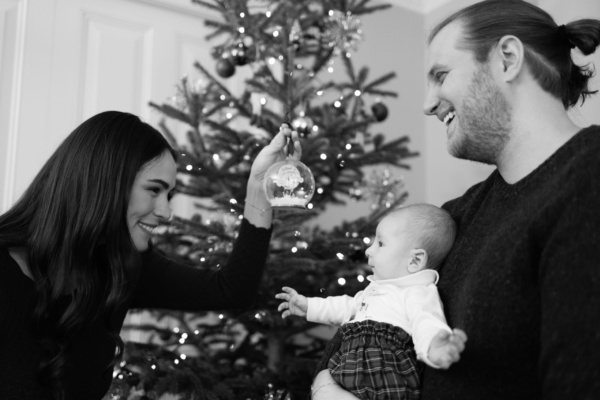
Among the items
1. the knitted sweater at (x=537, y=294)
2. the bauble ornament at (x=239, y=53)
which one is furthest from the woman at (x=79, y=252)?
the bauble ornament at (x=239, y=53)

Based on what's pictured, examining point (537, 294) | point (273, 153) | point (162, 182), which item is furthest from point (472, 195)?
point (162, 182)

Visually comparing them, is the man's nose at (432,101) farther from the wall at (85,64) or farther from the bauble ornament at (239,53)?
the wall at (85,64)

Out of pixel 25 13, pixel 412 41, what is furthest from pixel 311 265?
pixel 412 41

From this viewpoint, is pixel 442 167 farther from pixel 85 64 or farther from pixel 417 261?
pixel 417 261

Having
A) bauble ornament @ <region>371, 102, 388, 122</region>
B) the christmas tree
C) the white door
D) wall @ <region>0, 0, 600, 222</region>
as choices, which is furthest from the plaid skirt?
the white door

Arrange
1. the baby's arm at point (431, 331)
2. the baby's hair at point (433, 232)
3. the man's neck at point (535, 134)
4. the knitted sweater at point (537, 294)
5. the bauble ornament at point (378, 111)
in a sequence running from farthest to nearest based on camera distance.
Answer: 1. the bauble ornament at point (378, 111)
2. the baby's hair at point (433, 232)
3. the man's neck at point (535, 134)
4. the baby's arm at point (431, 331)
5. the knitted sweater at point (537, 294)

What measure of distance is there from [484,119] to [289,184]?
508mm

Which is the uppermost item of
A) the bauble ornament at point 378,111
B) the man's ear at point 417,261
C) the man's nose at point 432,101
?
the bauble ornament at point 378,111

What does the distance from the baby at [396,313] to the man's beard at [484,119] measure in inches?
8.9

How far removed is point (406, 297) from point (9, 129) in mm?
2391

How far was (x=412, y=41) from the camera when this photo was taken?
177 inches

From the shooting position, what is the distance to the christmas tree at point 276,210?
8.40ft

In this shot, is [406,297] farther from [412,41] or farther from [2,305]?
[412,41]

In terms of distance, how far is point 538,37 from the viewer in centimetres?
127
